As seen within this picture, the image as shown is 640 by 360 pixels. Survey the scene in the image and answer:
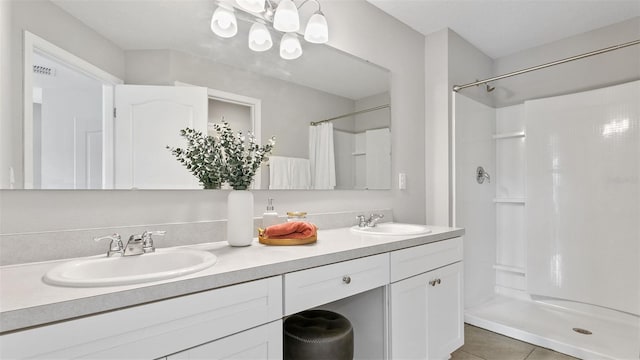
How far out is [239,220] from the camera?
1.35 meters

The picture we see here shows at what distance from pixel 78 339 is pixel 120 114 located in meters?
0.84

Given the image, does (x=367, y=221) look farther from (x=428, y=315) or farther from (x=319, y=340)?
(x=319, y=340)

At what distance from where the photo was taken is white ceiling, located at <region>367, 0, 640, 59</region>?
2268 millimetres

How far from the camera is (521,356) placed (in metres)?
2.07

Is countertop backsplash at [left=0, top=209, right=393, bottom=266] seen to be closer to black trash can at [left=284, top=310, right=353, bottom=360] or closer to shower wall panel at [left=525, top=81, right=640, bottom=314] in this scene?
black trash can at [left=284, top=310, right=353, bottom=360]

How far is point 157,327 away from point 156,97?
0.92 m

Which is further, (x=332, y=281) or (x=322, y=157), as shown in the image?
(x=322, y=157)

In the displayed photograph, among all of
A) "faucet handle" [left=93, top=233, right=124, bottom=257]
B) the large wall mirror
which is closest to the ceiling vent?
the large wall mirror

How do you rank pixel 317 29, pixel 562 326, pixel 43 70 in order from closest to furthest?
pixel 43 70
pixel 317 29
pixel 562 326

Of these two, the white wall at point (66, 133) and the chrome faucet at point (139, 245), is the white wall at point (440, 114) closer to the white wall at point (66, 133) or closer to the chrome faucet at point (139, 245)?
the chrome faucet at point (139, 245)

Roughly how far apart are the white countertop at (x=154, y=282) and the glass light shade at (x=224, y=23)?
990 millimetres

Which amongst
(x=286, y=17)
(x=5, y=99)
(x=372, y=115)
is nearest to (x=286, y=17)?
(x=286, y=17)

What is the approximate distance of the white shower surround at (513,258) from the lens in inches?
87.1

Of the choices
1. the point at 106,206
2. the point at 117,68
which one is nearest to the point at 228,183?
the point at 106,206
